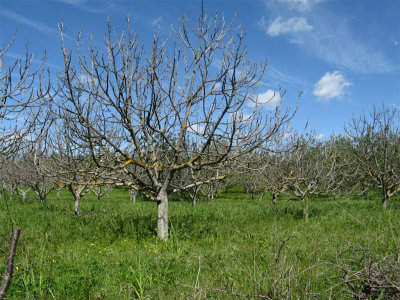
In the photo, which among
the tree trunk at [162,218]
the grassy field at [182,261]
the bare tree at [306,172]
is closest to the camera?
the grassy field at [182,261]

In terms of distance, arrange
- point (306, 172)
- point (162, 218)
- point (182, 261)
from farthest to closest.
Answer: point (306, 172)
point (162, 218)
point (182, 261)

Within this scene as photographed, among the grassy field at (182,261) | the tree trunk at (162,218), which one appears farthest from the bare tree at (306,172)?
the tree trunk at (162,218)

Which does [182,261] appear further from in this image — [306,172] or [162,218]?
[306,172]

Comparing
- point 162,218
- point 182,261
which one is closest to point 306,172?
point 162,218

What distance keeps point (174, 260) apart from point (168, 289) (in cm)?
117

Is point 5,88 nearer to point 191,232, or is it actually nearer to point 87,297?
point 87,297

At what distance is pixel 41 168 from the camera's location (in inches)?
241

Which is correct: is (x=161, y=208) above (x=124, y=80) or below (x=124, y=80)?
below

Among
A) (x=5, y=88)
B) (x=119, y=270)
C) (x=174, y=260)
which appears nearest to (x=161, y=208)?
(x=174, y=260)

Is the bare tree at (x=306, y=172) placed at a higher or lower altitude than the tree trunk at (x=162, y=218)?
higher

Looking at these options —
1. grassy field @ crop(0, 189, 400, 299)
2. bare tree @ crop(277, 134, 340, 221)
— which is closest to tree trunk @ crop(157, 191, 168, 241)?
grassy field @ crop(0, 189, 400, 299)

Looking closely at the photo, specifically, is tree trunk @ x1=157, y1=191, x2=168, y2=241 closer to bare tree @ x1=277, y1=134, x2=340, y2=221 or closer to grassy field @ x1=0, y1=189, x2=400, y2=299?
grassy field @ x1=0, y1=189, x2=400, y2=299

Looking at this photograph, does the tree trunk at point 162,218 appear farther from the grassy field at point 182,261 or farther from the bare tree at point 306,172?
the bare tree at point 306,172

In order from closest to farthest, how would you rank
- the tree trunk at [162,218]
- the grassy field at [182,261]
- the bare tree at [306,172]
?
the grassy field at [182,261] → the tree trunk at [162,218] → the bare tree at [306,172]
